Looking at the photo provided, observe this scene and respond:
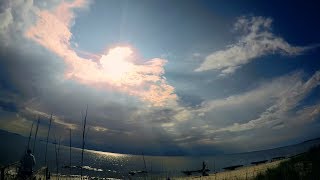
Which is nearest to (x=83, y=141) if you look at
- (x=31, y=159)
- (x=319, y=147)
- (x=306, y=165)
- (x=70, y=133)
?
(x=70, y=133)

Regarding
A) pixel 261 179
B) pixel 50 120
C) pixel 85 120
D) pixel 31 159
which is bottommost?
pixel 261 179

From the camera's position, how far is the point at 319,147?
29.0m

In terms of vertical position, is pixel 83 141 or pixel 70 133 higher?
pixel 70 133

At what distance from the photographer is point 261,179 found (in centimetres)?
1667

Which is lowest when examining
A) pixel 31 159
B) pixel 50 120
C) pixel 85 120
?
pixel 31 159

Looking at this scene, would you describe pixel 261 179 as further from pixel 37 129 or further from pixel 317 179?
pixel 37 129

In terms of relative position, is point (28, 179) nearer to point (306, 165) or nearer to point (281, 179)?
point (281, 179)

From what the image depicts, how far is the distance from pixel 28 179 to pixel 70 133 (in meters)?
3.38

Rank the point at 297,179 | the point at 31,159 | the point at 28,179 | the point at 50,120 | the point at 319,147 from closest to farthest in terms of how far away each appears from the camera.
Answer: the point at 297,179, the point at 28,179, the point at 31,159, the point at 50,120, the point at 319,147

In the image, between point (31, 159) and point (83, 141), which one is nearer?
point (83, 141)

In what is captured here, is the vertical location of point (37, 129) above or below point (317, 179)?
above

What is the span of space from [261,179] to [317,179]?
174 inches

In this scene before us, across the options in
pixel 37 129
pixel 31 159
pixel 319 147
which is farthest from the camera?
pixel 319 147

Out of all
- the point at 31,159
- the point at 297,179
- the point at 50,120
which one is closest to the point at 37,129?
the point at 50,120
